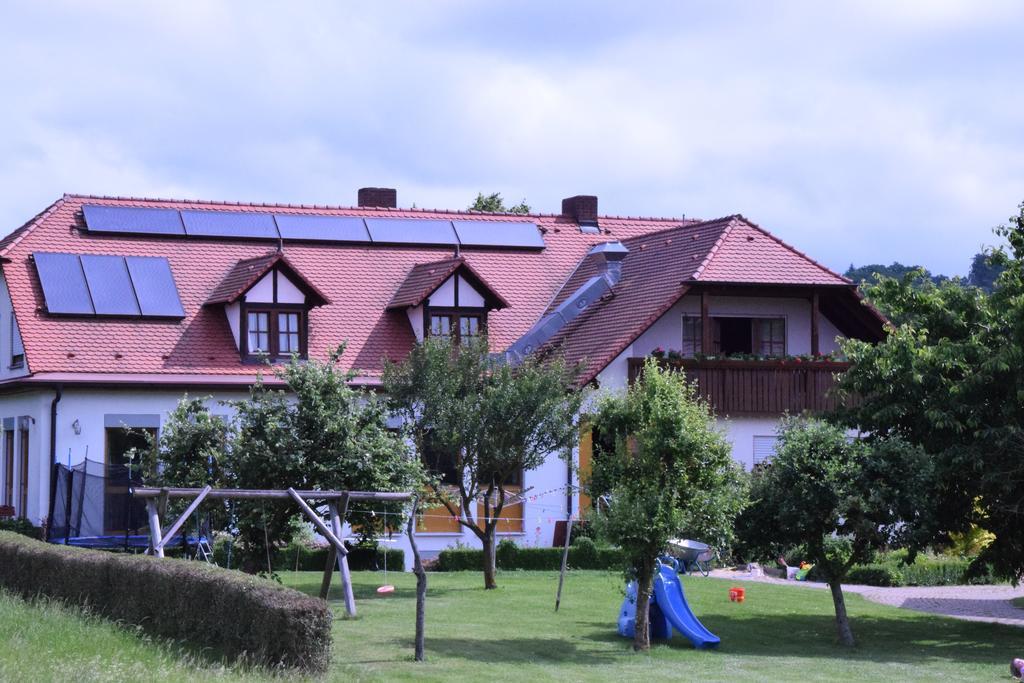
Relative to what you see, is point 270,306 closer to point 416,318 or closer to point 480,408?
point 416,318

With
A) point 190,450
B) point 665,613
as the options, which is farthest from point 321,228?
point 665,613

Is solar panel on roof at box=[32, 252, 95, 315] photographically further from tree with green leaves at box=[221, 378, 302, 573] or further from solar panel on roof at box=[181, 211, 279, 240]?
tree with green leaves at box=[221, 378, 302, 573]

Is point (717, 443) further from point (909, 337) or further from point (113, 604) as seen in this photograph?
point (113, 604)

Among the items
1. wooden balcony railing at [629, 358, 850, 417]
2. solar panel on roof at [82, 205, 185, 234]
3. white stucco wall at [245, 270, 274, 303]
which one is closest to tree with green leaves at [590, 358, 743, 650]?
wooden balcony railing at [629, 358, 850, 417]

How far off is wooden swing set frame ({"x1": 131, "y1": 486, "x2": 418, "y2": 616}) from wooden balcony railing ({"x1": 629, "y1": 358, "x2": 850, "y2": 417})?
40.4 feet

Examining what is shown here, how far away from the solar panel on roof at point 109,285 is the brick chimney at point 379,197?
9.74m

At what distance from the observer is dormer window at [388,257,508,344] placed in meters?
34.3

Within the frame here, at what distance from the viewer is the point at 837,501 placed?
21.2 meters

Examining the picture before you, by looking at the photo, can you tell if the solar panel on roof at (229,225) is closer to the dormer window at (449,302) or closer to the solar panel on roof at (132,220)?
the solar panel on roof at (132,220)

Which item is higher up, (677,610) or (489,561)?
(489,561)

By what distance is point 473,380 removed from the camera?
25859 millimetres

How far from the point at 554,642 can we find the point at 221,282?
16530 millimetres

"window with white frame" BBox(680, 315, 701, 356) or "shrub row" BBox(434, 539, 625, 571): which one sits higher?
"window with white frame" BBox(680, 315, 701, 356)

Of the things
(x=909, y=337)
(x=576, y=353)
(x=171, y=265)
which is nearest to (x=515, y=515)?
(x=576, y=353)
